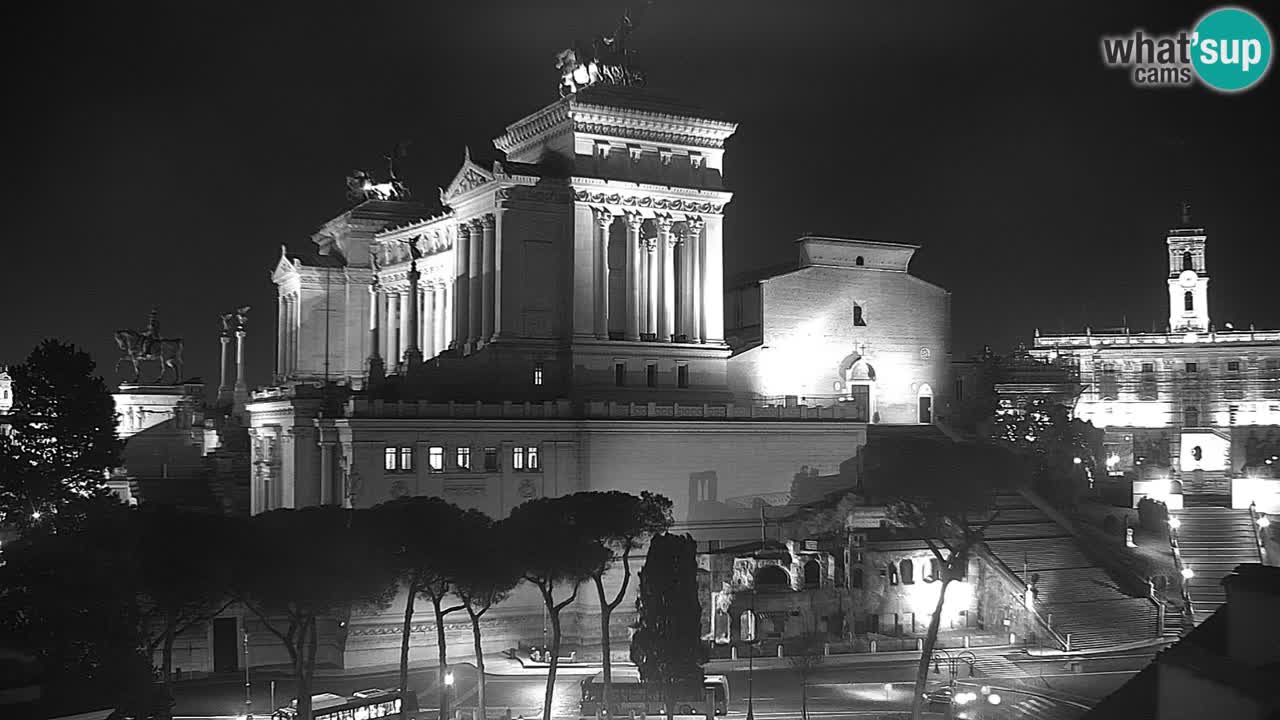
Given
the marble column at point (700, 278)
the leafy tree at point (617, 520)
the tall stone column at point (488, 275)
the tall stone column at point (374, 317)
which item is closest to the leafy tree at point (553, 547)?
the leafy tree at point (617, 520)

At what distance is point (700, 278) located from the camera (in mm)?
81688

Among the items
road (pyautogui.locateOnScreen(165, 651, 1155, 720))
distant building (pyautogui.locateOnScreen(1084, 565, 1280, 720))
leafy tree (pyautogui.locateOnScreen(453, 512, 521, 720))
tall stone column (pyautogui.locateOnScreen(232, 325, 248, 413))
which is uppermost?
tall stone column (pyautogui.locateOnScreen(232, 325, 248, 413))

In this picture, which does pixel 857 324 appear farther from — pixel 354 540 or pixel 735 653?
pixel 354 540

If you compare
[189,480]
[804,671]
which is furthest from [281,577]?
[189,480]

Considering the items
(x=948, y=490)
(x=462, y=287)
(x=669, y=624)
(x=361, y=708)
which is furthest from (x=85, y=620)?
(x=948, y=490)

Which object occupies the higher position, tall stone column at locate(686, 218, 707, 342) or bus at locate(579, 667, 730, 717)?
tall stone column at locate(686, 218, 707, 342)

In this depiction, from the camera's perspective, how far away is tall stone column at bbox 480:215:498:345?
255 ft

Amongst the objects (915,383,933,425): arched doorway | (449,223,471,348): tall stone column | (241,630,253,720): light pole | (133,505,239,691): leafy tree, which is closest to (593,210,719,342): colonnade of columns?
(449,223,471,348): tall stone column

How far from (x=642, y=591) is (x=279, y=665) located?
70.8 feet

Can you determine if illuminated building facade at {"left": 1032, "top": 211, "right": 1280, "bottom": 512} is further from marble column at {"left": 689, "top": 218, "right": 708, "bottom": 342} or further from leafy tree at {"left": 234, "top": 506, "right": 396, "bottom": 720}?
leafy tree at {"left": 234, "top": 506, "right": 396, "bottom": 720}

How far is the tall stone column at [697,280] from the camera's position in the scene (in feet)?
267

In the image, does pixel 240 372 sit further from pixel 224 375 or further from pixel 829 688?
pixel 829 688

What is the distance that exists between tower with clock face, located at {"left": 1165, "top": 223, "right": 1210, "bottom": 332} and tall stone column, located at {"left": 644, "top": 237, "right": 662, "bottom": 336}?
66.5 m

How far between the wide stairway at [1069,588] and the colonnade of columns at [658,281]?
23.0 m
